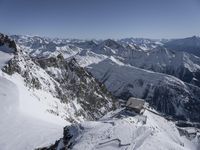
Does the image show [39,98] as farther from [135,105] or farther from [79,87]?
[79,87]

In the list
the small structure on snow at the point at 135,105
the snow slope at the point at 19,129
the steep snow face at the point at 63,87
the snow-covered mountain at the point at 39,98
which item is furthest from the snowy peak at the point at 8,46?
the small structure on snow at the point at 135,105

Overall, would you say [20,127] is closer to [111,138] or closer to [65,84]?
[111,138]

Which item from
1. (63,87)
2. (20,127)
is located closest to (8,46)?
(63,87)

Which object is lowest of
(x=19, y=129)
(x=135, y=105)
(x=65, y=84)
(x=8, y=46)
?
(x=65, y=84)

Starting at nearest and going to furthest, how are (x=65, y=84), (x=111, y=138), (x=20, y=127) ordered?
(x=111, y=138), (x=20, y=127), (x=65, y=84)

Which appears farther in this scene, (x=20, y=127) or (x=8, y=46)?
(x=8, y=46)

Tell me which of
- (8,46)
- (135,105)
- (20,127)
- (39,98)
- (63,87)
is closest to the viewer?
(20,127)

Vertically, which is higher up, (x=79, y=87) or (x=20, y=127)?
(x=20, y=127)

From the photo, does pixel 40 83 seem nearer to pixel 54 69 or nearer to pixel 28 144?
pixel 54 69

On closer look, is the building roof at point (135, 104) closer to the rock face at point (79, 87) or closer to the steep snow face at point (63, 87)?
the steep snow face at point (63, 87)

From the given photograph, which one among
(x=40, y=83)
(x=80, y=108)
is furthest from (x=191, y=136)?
(x=40, y=83)

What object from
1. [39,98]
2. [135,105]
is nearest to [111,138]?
[135,105]
